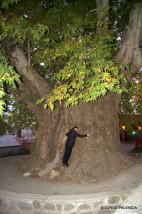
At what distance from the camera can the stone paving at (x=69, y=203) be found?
9.23 m

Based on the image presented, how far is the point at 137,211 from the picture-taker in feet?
20.9

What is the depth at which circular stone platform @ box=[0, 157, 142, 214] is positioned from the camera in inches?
364

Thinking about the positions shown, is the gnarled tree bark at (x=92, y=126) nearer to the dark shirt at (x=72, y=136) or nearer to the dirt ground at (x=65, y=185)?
the dark shirt at (x=72, y=136)

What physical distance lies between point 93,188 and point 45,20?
18.6ft

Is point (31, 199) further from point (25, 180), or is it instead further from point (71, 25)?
point (71, 25)

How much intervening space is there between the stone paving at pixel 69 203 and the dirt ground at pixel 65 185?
354mm

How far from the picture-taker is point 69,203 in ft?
30.2

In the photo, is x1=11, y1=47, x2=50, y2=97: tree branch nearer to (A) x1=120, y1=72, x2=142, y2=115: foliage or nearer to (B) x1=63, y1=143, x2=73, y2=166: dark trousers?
(B) x1=63, y1=143, x2=73, y2=166: dark trousers

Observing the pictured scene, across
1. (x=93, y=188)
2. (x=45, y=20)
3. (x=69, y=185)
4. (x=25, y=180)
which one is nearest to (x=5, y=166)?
(x=25, y=180)

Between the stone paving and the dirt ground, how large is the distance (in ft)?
1.16

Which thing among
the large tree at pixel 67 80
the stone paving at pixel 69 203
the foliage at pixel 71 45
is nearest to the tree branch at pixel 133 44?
the large tree at pixel 67 80

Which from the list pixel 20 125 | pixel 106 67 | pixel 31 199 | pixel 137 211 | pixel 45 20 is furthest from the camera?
pixel 20 125

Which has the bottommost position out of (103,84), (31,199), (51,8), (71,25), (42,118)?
(31,199)

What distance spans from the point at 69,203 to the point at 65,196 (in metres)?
0.26
